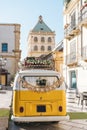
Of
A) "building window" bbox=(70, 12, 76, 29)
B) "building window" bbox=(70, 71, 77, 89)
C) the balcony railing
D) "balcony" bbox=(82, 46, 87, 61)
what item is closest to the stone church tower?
"building window" bbox=(70, 12, 76, 29)

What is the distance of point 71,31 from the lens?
93.0 ft

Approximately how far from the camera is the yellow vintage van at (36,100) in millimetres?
10109

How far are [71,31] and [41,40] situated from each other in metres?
71.5

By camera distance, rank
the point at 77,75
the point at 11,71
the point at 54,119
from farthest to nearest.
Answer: the point at 11,71, the point at 77,75, the point at 54,119

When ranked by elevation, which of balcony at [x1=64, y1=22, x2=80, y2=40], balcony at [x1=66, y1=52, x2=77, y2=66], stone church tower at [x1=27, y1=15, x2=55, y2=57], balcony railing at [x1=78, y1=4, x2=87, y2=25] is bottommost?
balcony at [x1=66, y1=52, x2=77, y2=66]

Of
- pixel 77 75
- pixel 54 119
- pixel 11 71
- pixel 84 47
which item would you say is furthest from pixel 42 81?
pixel 11 71

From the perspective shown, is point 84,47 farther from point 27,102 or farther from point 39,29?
point 39,29

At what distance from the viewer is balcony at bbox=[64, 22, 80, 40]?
2756 cm

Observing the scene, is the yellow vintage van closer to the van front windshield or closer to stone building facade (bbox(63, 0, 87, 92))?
the van front windshield

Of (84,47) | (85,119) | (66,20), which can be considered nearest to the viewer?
(85,119)

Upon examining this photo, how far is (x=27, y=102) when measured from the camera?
1018 cm

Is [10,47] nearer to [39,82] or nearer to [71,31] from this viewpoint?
[71,31]

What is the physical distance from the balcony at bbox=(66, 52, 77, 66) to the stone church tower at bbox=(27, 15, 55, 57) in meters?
68.5

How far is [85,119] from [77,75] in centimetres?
1572
